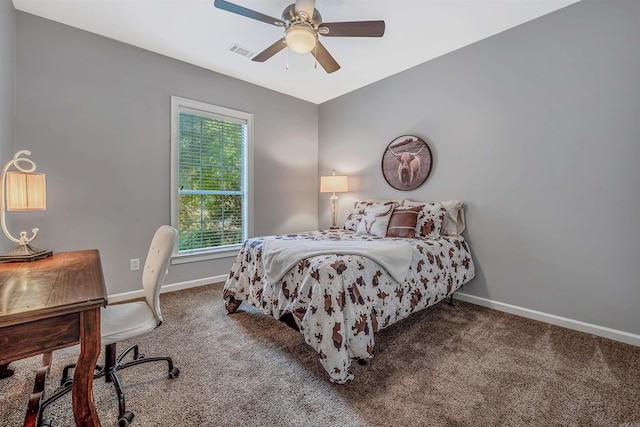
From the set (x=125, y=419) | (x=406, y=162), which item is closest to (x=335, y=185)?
(x=406, y=162)

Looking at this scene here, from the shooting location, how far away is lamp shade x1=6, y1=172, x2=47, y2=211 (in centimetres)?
167

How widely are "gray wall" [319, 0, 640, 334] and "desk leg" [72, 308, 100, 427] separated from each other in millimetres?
3122

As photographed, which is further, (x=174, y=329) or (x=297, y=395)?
(x=174, y=329)

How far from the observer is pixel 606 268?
2.23 meters

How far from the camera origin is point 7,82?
2232mm

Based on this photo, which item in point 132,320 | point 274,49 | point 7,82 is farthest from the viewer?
point 274,49

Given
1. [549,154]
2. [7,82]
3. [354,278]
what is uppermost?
[7,82]

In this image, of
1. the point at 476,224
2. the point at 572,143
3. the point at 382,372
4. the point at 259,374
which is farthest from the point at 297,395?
the point at 572,143

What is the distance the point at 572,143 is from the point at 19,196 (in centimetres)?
402

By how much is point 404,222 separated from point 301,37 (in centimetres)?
194

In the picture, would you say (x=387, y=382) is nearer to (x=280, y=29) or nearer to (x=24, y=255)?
(x=24, y=255)

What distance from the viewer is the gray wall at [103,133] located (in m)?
2.56

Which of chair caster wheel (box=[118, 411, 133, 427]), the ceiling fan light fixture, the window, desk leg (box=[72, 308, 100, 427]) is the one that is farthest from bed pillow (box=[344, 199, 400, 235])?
desk leg (box=[72, 308, 100, 427])

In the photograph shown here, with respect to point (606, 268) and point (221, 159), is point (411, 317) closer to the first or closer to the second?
point (606, 268)
